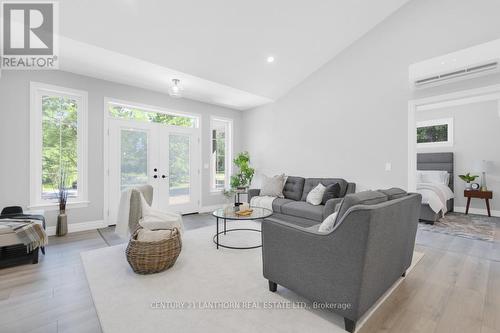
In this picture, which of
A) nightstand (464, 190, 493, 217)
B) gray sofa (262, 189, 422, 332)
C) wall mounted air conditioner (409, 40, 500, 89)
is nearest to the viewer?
gray sofa (262, 189, 422, 332)

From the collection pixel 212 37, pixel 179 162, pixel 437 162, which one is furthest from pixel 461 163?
pixel 179 162

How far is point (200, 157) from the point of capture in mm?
5551

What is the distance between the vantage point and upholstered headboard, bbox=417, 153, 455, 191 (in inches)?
225

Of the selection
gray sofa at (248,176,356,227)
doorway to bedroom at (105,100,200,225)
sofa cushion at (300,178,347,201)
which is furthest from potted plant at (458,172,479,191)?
doorway to bedroom at (105,100,200,225)

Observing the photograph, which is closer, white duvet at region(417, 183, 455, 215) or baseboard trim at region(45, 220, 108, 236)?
baseboard trim at region(45, 220, 108, 236)

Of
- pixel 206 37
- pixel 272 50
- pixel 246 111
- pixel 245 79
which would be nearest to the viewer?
pixel 206 37

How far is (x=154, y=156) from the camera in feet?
15.7

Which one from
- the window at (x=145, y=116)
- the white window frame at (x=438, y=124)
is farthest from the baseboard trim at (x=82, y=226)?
the white window frame at (x=438, y=124)

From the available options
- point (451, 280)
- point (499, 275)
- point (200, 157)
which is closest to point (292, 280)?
point (451, 280)

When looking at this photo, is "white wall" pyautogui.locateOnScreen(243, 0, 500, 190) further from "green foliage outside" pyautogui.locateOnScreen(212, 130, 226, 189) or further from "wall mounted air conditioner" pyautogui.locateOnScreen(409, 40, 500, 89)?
"green foliage outside" pyautogui.locateOnScreen(212, 130, 226, 189)

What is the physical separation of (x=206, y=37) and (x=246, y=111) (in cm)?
306

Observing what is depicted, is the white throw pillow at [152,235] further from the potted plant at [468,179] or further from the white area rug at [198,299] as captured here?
the potted plant at [468,179]

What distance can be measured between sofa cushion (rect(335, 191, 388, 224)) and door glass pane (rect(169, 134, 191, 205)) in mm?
4088

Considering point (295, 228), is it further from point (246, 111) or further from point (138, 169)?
point (246, 111)
